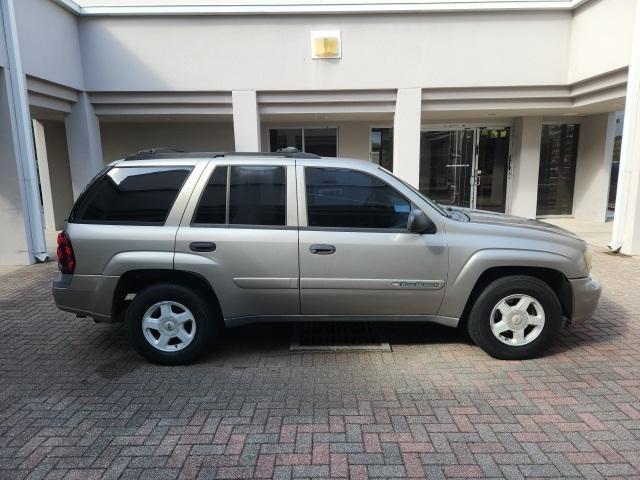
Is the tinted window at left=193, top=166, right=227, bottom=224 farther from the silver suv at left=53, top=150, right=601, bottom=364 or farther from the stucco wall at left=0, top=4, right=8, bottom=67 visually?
the stucco wall at left=0, top=4, right=8, bottom=67

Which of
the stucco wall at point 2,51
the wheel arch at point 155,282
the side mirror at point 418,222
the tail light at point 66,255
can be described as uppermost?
the stucco wall at point 2,51

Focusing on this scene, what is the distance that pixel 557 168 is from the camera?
1296cm

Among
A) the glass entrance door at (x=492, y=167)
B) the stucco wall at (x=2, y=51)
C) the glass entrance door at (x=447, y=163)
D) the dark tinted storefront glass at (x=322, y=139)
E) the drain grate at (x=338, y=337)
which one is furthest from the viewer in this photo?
the glass entrance door at (x=447, y=163)

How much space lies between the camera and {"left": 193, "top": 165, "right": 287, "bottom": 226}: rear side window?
4.04 m

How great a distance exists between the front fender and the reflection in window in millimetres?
8820

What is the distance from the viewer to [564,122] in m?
12.6

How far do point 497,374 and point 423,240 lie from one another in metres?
1.31

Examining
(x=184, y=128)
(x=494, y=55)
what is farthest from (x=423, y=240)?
(x=184, y=128)

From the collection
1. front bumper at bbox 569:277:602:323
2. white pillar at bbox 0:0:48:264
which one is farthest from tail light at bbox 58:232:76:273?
white pillar at bbox 0:0:48:264

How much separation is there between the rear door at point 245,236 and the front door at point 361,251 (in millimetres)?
137

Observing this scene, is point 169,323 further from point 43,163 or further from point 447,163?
point 447,163

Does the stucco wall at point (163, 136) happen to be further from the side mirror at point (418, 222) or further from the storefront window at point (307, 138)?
the side mirror at point (418, 222)

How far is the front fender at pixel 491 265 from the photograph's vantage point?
3.98 metres

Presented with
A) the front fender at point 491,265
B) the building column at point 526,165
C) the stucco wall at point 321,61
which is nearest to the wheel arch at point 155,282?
the front fender at point 491,265
